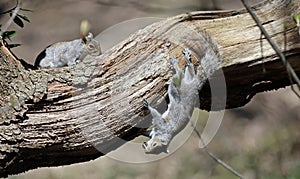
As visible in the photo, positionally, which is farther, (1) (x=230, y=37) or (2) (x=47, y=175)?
(2) (x=47, y=175)

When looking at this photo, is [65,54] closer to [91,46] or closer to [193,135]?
[91,46]

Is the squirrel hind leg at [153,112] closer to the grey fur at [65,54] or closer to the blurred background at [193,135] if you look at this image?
the grey fur at [65,54]

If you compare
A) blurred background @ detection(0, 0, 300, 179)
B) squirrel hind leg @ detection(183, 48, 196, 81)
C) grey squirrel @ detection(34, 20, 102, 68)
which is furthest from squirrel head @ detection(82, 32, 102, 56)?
blurred background @ detection(0, 0, 300, 179)

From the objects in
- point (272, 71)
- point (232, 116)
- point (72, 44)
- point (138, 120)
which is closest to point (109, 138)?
point (138, 120)

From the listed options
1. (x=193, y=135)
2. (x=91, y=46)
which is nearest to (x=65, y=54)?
(x=91, y=46)

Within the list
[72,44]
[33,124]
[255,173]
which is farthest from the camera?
[255,173]

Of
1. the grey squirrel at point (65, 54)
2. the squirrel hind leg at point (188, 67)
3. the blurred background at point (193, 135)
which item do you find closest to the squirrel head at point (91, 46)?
the grey squirrel at point (65, 54)

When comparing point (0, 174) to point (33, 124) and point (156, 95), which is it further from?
point (156, 95)
